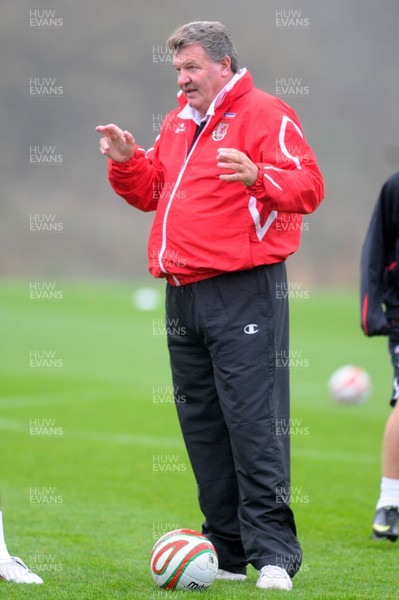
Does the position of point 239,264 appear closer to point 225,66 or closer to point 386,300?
point 225,66

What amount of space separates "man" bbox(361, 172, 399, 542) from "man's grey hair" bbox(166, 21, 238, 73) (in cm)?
159

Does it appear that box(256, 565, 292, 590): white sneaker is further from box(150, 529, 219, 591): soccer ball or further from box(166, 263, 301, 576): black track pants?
box(150, 529, 219, 591): soccer ball

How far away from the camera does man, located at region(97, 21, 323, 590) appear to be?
3979 millimetres

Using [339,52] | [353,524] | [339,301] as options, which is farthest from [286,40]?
[353,524]

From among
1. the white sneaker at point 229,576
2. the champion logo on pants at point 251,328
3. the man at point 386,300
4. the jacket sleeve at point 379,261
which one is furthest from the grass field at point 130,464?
the jacket sleeve at point 379,261

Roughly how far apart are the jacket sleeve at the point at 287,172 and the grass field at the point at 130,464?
57.0 inches

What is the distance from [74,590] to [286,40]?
24.5 m

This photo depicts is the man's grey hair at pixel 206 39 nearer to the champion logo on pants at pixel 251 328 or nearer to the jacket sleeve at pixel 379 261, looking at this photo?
the champion logo on pants at pixel 251 328

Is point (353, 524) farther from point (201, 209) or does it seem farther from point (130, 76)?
point (130, 76)

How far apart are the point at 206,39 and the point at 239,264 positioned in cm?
89

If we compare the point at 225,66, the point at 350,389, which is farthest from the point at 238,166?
the point at 350,389

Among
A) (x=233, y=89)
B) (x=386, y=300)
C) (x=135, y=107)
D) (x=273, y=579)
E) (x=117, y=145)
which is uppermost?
(x=135, y=107)

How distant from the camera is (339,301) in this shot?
21.4 m

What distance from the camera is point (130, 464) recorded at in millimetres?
7426
